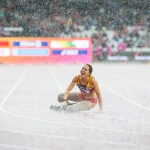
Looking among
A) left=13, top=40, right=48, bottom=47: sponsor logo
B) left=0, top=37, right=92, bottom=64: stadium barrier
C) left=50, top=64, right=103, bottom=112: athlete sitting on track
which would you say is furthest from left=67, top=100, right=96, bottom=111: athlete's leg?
left=13, top=40, right=48, bottom=47: sponsor logo

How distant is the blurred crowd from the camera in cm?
4488

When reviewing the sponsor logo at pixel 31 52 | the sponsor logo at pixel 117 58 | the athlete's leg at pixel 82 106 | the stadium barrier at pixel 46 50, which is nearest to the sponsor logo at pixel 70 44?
the stadium barrier at pixel 46 50

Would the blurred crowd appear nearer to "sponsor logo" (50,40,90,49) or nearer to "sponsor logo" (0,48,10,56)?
"sponsor logo" (50,40,90,49)

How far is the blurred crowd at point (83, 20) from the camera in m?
44.9

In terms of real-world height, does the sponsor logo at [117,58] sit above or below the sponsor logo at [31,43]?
below

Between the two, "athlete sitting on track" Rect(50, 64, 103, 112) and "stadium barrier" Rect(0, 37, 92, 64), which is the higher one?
"athlete sitting on track" Rect(50, 64, 103, 112)

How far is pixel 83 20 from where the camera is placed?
152 ft

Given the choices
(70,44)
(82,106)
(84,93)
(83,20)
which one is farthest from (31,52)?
(82,106)

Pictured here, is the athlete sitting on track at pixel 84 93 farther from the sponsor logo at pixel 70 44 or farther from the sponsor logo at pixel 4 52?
the sponsor logo at pixel 70 44

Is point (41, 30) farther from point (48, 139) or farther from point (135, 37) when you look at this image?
point (48, 139)

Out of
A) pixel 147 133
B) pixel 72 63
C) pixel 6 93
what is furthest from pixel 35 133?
pixel 72 63

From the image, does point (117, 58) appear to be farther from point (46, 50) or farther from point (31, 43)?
point (31, 43)

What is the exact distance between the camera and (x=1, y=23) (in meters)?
44.9

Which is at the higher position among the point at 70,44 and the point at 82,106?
the point at 82,106
